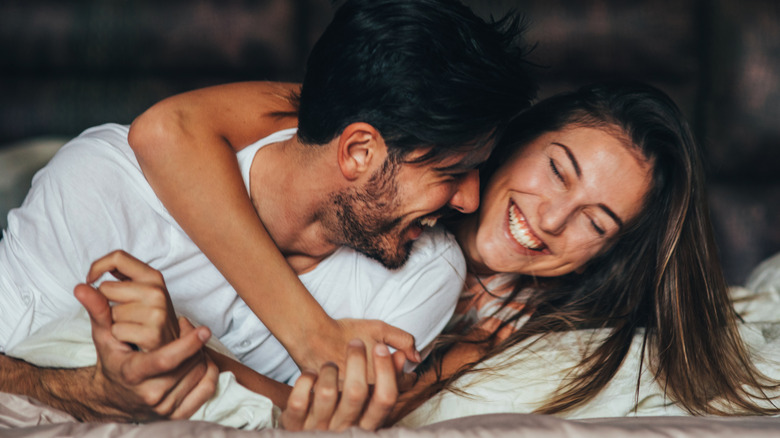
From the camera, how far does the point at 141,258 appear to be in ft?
3.21

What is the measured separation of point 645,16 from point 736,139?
0.40m

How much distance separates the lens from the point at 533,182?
1055mm

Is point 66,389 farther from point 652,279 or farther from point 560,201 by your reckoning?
point 652,279

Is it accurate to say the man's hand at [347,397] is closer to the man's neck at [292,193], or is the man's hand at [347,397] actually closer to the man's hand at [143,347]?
the man's hand at [143,347]

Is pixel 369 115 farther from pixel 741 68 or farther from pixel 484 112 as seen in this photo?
pixel 741 68

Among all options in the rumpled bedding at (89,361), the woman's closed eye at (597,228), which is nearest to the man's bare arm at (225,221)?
Result: the rumpled bedding at (89,361)

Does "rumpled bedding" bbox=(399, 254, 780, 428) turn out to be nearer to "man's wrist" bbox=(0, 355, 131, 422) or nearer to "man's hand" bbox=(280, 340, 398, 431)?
"man's hand" bbox=(280, 340, 398, 431)

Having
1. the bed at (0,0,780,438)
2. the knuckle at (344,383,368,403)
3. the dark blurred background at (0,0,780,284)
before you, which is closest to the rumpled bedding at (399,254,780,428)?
the knuckle at (344,383,368,403)

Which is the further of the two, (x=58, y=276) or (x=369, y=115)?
(x=58, y=276)

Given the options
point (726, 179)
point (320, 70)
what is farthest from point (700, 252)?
point (320, 70)

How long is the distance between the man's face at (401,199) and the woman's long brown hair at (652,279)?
238mm

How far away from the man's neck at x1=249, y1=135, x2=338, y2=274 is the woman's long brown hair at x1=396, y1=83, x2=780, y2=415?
13.2 inches

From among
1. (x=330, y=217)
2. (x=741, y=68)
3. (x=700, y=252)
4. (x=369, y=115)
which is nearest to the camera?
(x=369, y=115)

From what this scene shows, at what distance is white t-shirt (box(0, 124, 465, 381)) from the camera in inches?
38.2
